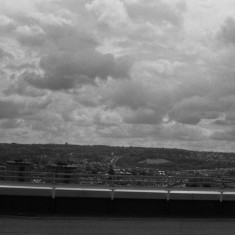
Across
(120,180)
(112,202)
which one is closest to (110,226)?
(112,202)

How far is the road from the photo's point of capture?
1877cm

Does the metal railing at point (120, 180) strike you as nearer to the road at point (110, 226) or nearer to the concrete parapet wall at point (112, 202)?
the concrete parapet wall at point (112, 202)

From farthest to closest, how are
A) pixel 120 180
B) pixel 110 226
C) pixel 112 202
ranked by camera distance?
pixel 120 180 < pixel 112 202 < pixel 110 226

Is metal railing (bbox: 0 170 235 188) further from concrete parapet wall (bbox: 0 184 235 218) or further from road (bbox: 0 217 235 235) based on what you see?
road (bbox: 0 217 235 235)

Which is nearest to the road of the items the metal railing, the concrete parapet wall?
the concrete parapet wall

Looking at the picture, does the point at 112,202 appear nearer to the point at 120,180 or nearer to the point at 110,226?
the point at 120,180

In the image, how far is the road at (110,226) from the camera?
18.8m

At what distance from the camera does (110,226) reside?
1998 centimetres

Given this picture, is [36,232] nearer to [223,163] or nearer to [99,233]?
[99,233]

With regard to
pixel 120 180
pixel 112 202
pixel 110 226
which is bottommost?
pixel 110 226

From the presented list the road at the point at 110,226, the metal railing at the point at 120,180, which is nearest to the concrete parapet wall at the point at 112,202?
the metal railing at the point at 120,180

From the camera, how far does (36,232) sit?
1828 centimetres

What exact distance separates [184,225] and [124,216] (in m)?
2.57

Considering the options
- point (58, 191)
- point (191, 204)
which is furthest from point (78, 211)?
point (191, 204)
